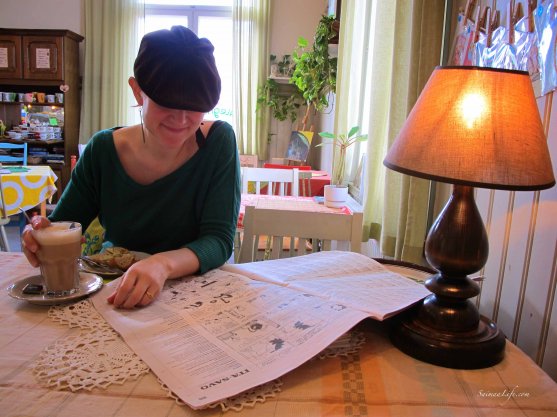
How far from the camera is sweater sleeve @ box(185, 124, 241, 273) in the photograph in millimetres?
948

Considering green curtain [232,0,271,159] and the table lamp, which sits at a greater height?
green curtain [232,0,271,159]

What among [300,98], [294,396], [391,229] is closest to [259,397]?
[294,396]

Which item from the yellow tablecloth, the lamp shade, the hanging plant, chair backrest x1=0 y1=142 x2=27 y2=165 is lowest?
the yellow tablecloth

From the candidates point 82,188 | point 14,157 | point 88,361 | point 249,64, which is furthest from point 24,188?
point 249,64

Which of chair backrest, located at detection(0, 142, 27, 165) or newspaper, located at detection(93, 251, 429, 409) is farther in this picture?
chair backrest, located at detection(0, 142, 27, 165)

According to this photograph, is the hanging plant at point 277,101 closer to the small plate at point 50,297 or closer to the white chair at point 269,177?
the white chair at point 269,177

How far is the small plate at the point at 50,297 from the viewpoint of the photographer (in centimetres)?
72

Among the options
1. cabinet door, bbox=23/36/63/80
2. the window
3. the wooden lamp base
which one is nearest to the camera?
the wooden lamp base

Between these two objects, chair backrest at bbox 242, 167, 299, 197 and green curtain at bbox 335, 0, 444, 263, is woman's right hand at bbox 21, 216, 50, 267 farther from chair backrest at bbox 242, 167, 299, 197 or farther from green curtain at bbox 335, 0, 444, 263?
chair backrest at bbox 242, 167, 299, 197

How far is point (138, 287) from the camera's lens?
71 cm

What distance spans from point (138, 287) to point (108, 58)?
4864 millimetres

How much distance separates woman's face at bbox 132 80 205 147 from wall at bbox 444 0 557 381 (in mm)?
683

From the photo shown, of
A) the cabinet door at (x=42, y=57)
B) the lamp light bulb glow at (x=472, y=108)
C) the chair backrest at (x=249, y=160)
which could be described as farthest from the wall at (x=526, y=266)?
the cabinet door at (x=42, y=57)

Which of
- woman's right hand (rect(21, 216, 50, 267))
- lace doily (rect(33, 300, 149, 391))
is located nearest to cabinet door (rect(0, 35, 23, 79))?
woman's right hand (rect(21, 216, 50, 267))
